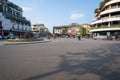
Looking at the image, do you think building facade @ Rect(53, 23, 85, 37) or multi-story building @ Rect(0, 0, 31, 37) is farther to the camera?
building facade @ Rect(53, 23, 85, 37)

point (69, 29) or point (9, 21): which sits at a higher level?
point (9, 21)

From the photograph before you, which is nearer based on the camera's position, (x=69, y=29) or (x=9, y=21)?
(x=9, y=21)

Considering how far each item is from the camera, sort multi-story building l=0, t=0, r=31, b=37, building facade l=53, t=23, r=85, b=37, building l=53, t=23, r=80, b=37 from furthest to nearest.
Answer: building l=53, t=23, r=80, b=37 < building facade l=53, t=23, r=85, b=37 < multi-story building l=0, t=0, r=31, b=37

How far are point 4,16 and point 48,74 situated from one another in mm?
60679

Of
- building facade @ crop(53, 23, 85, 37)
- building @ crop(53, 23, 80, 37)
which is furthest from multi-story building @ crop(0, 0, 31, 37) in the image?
building @ crop(53, 23, 80, 37)

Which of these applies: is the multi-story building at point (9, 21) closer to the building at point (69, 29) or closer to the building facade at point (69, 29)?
the building facade at point (69, 29)

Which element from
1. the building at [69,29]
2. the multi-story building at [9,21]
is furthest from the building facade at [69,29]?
the multi-story building at [9,21]

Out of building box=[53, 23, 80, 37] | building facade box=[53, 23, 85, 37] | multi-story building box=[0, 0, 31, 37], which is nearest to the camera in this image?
multi-story building box=[0, 0, 31, 37]

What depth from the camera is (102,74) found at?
22.7 ft

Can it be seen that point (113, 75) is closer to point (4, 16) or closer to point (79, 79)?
point (79, 79)

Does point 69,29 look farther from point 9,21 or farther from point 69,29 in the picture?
point 9,21

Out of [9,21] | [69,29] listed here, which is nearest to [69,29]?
[69,29]

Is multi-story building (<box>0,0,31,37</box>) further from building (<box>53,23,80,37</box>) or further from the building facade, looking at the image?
building (<box>53,23,80,37</box>)

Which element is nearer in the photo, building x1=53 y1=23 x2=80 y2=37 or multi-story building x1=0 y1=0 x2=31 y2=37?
multi-story building x1=0 y1=0 x2=31 y2=37
